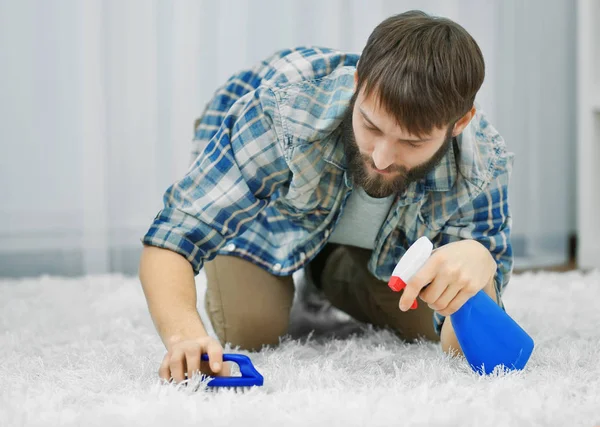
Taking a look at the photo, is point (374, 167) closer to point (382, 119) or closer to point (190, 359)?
point (382, 119)

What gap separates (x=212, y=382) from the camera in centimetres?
79

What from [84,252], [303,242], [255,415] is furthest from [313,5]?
[255,415]

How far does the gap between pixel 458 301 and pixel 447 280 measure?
0.04 m

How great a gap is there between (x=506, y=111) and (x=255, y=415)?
1720mm

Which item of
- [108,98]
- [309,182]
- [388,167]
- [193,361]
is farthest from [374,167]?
[108,98]

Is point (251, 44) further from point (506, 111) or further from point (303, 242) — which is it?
point (303, 242)

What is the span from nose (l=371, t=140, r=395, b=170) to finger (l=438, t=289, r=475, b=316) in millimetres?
178

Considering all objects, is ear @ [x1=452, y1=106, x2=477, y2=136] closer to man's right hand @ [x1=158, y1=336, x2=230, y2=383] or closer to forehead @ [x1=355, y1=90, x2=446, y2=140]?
forehead @ [x1=355, y1=90, x2=446, y2=140]

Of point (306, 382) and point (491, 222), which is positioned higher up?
point (491, 222)

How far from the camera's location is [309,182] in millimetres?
1017

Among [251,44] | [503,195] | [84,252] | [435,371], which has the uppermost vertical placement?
[251,44]

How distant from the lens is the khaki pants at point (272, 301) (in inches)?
45.9

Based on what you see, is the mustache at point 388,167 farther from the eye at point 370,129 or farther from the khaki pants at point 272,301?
the khaki pants at point 272,301

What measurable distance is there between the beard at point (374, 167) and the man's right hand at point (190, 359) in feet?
0.97
